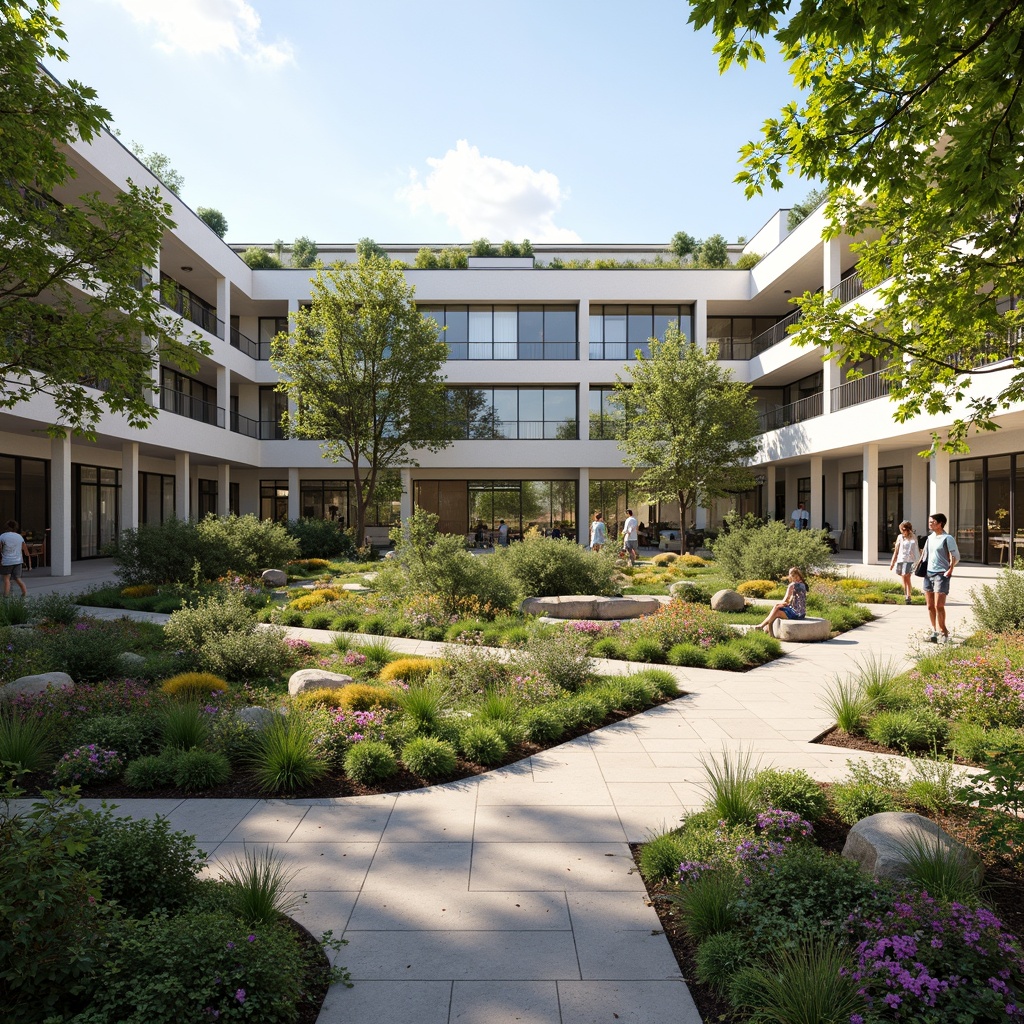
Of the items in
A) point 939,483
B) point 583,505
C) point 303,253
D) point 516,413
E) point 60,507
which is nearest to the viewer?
point 60,507

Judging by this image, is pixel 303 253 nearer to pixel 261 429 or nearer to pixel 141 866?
pixel 261 429

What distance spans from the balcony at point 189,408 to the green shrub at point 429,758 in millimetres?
21102

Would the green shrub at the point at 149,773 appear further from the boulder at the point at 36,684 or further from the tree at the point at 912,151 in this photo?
the tree at the point at 912,151

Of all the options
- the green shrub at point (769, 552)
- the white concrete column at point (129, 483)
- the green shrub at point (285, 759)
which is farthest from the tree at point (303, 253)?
the green shrub at point (285, 759)

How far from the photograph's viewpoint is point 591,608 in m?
11.9

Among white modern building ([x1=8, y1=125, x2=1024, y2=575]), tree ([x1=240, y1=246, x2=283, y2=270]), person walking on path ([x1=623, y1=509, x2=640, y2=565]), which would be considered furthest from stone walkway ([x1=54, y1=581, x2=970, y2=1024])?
tree ([x1=240, y1=246, x2=283, y2=270])

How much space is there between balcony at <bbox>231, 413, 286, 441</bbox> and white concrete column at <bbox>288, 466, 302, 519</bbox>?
5.45 feet

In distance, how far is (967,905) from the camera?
2854mm

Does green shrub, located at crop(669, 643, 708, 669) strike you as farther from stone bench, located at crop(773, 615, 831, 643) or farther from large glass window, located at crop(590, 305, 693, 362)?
large glass window, located at crop(590, 305, 693, 362)

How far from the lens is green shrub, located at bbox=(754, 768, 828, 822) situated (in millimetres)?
4094

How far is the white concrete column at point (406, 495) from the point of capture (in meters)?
30.9

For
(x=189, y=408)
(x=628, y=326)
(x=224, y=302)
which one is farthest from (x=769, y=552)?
(x=224, y=302)

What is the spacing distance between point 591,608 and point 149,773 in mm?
8022

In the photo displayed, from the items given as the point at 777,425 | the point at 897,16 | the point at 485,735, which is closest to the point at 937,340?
the point at 897,16
